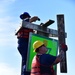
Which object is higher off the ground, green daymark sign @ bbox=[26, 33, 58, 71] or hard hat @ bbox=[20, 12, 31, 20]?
hard hat @ bbox=[20, 12, 31, 20]

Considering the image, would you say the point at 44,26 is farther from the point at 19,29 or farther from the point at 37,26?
the point at 19,29

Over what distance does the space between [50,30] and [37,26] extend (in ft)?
1.67

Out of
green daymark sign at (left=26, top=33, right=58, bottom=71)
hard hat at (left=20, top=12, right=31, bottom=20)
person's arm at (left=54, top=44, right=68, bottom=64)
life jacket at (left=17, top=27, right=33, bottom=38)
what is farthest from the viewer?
hard hat at (left=20, top=12, right=31, bottom=20)

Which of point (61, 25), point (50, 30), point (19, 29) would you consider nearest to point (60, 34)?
point (61, 25)

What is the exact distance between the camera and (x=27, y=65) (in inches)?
311

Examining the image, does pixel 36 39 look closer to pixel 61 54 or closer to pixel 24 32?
pixel 24 32

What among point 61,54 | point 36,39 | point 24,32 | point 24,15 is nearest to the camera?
point 61,54

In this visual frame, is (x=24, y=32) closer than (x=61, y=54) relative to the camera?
No

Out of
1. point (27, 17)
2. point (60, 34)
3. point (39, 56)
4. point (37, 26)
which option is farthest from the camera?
point (27, 17)

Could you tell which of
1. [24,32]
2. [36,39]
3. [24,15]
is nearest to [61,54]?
[36,39]

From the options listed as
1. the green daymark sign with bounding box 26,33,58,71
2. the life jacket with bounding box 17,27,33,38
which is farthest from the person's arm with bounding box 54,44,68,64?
the life jacket with bounding box 17,27,33,38

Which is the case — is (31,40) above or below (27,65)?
above

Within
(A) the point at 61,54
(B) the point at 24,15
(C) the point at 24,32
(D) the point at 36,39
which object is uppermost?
(B) the point at 24,15

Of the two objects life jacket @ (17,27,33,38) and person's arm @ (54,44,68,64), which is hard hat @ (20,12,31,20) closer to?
life jacket @ (17,27,33,38)
